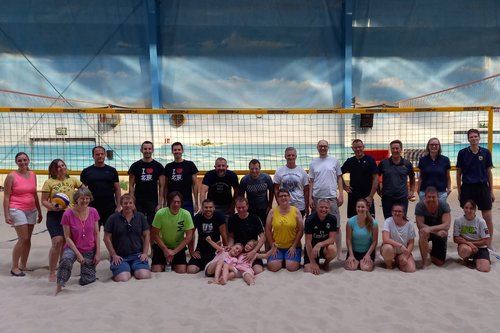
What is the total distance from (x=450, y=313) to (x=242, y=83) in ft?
27.5

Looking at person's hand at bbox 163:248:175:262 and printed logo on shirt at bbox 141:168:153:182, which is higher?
printed logo on shirt at bbox 141:168:153:182

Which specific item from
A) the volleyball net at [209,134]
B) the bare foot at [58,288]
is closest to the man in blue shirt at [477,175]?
the bare foot at [58,288]

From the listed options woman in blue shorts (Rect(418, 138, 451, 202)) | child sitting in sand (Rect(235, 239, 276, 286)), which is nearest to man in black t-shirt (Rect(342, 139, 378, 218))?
woman in blue shorts (Rect(418, 138, 451, 202))

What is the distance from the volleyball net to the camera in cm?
1030

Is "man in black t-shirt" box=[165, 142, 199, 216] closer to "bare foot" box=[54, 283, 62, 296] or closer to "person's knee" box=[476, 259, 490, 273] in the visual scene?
"bare foot" box=[54, 283, 62, 296]

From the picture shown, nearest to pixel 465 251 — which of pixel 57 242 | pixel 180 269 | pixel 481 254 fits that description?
pixel 481 254

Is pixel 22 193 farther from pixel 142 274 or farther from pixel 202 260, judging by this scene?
pixel 202 260

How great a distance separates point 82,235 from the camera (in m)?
3.92

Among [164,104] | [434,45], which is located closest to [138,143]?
[164,104]

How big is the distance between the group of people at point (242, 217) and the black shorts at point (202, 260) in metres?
0.01

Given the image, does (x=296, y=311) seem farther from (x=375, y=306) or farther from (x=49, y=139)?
(x=49, y=139)

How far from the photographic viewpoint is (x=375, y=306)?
10.7ft

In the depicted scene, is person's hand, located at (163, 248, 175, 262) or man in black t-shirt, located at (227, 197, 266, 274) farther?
man in black t-shirt, located at (227, 197, 266, 274)

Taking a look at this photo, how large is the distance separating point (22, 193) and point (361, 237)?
3.33m
